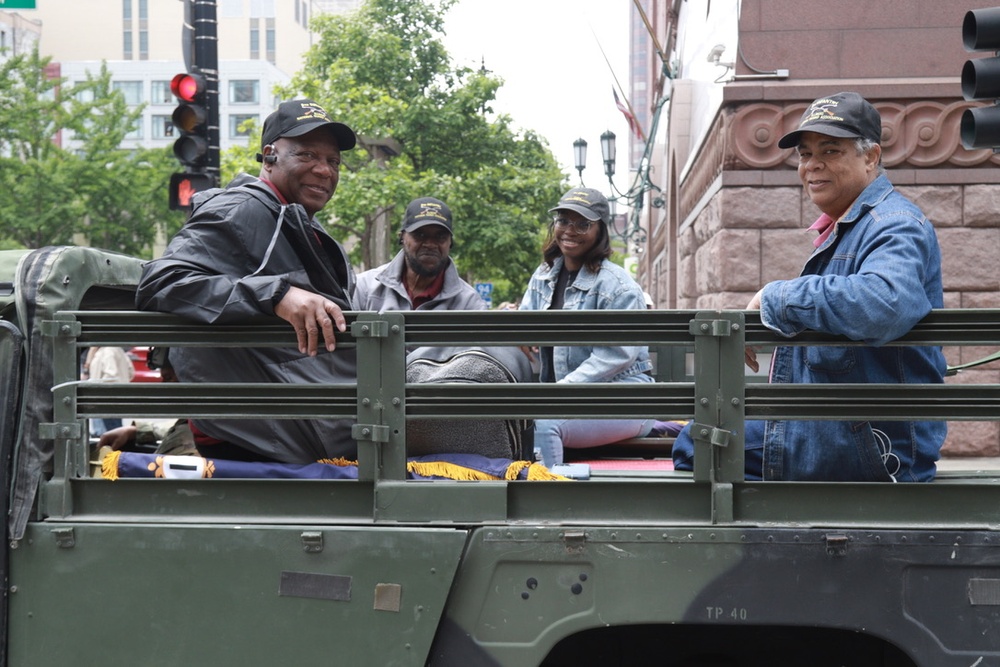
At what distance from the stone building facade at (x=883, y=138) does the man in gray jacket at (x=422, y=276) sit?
4.03 metres

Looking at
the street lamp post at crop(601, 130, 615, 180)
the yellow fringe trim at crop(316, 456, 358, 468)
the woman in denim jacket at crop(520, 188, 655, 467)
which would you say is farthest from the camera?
the street lamp post at crop(601, 130, 615, 180)

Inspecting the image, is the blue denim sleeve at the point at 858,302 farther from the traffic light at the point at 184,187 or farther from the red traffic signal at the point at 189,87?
the red traffic signal at the point at 189,87

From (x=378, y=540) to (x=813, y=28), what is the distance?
6926 millimetres

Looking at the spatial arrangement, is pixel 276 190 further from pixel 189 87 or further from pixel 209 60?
pixel 209 60

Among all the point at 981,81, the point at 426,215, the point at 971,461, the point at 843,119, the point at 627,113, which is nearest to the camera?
the point at 843,119

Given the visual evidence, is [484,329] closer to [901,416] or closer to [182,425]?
[901,416]

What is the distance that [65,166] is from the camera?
113 feet

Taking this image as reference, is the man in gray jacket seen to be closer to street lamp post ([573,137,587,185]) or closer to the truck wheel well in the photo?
the truck wheel well

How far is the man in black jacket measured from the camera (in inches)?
110

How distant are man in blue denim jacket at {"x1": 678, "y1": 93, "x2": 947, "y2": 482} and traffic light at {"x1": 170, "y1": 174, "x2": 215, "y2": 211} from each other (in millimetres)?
6889

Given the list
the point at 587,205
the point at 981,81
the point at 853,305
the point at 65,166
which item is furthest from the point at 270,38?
the point at 853,305

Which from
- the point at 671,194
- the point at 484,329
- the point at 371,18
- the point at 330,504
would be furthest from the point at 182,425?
the point at 371,18

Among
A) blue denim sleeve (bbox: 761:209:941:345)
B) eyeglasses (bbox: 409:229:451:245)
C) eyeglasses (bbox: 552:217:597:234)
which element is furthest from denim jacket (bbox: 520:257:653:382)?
blue denim sleeve (bbox: 761:209:941:345)

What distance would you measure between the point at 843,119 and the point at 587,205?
1765 mm
